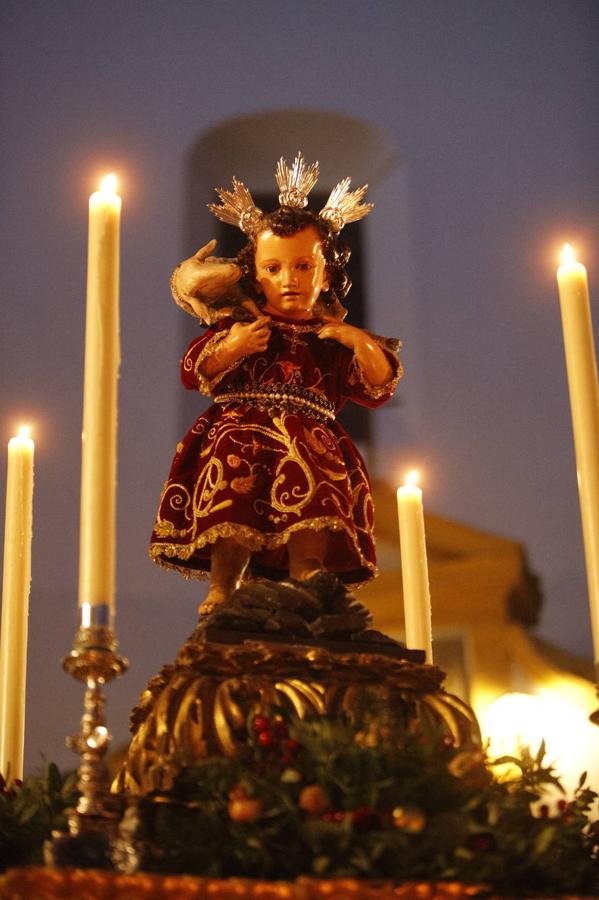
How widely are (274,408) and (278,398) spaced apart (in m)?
0.01

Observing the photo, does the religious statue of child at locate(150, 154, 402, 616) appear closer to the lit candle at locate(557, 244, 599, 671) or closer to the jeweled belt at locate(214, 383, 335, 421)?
the jeweled belt at locate(214, 383, 335, 421)

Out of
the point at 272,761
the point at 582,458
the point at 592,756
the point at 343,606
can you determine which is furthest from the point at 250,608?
the point at 592,756

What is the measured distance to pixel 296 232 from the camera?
1351mm

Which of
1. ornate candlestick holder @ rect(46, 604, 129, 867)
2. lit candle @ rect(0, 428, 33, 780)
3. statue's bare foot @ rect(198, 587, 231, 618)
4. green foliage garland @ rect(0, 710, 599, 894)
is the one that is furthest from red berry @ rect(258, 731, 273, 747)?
lit candle @ rect(0, 428, 33, 780)

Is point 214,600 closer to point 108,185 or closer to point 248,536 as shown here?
point 248,536

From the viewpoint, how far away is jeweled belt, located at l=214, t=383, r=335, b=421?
1311 millimetres

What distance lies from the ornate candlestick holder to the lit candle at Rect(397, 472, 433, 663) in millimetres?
401

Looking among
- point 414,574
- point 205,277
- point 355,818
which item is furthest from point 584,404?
point 355,818

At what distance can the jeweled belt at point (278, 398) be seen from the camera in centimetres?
131

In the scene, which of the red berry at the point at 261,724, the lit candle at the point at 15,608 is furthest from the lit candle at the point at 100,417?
the lit candle at the point at 15,608

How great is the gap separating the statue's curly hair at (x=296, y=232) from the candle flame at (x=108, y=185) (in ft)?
0.68

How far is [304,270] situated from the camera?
1.35 meters

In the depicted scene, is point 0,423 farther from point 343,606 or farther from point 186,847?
point 186,847

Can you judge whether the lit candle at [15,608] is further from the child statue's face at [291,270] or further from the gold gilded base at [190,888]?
the gold gilded base at [190,888]
